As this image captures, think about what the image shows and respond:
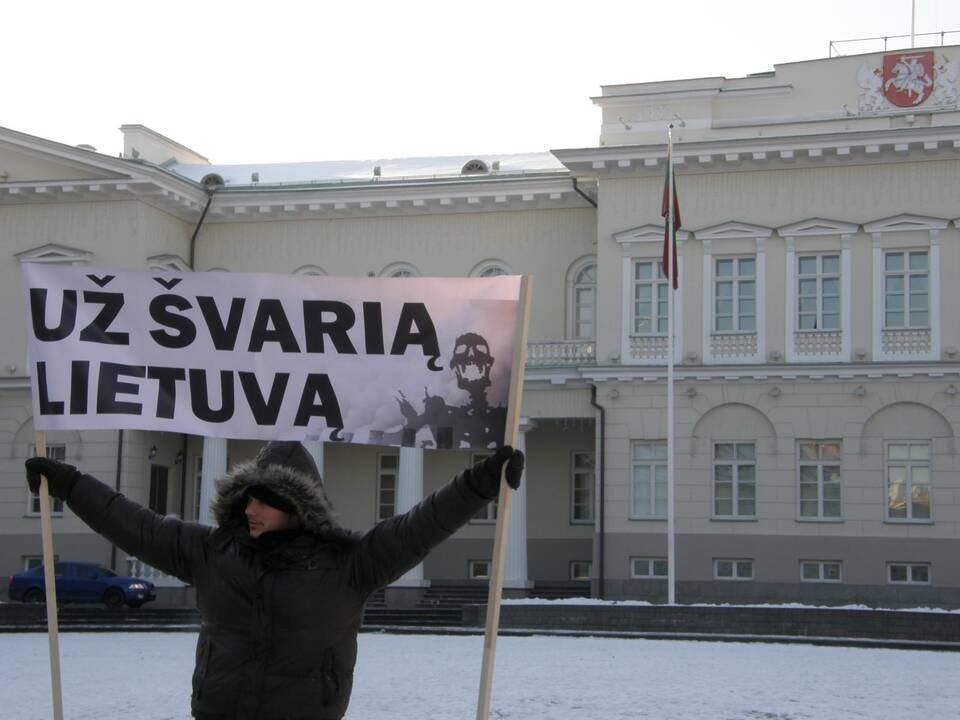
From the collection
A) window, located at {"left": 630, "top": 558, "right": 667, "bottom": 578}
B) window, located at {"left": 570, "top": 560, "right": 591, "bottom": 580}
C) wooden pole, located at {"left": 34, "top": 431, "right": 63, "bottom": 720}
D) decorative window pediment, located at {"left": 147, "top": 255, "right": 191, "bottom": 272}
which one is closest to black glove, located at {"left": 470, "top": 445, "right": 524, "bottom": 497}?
wooden pole, located at {"left": 34, "top": 431, "right": 63, "bottom": 720}

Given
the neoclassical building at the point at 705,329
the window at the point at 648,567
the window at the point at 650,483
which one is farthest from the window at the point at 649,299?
the window at the point at 648,567

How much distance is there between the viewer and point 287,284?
23.1 ft

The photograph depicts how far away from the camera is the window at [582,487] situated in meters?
37.5

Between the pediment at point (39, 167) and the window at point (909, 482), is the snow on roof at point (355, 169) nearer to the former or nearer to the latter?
the pediment at point (39, 167)

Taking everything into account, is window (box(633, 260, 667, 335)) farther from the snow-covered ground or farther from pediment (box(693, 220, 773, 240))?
the snow-covered ground

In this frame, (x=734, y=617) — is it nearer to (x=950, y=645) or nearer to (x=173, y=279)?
(x=950, y=645)

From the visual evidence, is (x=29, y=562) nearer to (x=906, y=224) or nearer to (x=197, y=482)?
(x=197, y=482)

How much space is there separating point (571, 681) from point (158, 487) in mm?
23522

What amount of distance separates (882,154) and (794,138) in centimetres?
195

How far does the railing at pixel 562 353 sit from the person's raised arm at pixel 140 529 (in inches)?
1165

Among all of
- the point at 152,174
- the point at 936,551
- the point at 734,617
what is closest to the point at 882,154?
the point at 936,551

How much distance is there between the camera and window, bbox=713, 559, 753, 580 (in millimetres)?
33469

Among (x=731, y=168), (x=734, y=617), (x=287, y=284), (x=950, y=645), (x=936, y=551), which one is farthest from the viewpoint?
(x=731, y=168)

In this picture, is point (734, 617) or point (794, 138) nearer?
point (734, 617)
